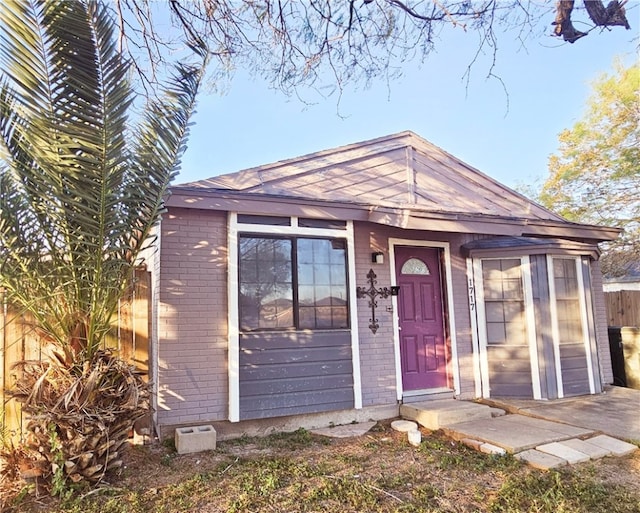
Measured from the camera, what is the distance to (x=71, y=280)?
3.49 m

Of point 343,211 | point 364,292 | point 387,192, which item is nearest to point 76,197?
point 343,211

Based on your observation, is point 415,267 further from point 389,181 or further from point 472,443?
point 472,443

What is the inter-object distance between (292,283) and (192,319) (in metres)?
1.23

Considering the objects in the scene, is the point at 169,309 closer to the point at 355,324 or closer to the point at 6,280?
the point at 6,280

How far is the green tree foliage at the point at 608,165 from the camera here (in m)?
13.4

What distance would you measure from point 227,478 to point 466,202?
17.2 ft

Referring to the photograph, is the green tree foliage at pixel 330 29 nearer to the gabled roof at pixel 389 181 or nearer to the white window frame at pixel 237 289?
the gabled roof at pixel 389 181

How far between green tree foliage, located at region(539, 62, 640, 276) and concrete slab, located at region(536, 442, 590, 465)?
12409 mm

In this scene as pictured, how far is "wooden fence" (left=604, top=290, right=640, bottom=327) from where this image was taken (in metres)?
9.06

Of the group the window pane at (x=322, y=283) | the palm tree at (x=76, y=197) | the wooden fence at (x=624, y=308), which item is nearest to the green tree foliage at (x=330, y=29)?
the palm tree at (x=76, y=197)

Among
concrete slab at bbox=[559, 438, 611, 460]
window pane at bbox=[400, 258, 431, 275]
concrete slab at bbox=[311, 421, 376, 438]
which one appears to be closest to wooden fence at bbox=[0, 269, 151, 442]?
concrete slab at bbox=[311, 421, 376, 438]

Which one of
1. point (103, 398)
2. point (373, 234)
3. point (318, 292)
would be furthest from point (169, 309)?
point (373, 234)

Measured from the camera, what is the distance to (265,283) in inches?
207

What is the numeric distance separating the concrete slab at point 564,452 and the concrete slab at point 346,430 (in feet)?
6.11
